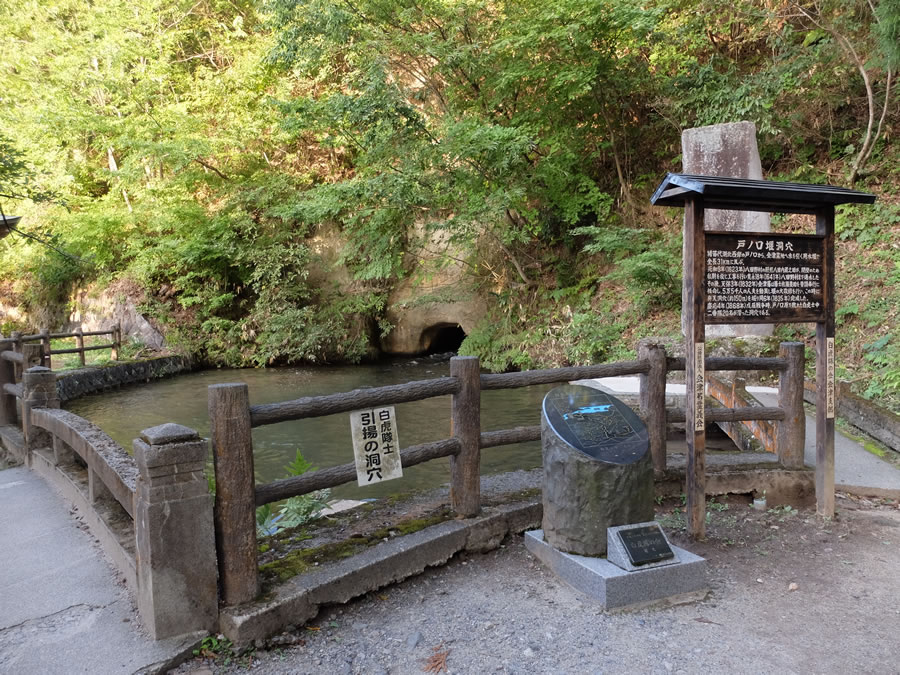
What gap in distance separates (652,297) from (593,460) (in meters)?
8.83

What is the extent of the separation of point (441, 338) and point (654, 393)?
586 inches

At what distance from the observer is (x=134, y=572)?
3.14 metres

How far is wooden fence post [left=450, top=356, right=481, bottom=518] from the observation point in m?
3.85

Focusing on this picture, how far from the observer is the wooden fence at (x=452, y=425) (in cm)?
292

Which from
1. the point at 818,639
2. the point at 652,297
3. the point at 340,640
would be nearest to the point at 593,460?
the point at 818,639

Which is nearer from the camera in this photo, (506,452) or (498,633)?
(498,633)

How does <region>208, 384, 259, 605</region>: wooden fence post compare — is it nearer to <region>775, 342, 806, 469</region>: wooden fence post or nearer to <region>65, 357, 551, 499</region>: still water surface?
<region>65, 357, 551, 499</region>: still water surface

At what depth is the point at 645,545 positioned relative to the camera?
10.7ft

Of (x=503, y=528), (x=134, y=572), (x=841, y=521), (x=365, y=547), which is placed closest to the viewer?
(x=134, y=572)

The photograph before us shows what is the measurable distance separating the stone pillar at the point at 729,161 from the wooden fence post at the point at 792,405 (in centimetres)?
482

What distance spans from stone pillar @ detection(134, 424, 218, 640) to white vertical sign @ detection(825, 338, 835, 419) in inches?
169

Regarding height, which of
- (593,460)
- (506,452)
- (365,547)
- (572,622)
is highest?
(593,460)

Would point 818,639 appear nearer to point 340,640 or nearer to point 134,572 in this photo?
point 340,640

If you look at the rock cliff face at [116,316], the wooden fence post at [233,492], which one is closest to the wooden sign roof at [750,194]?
the wooden fence post at [233,492]
